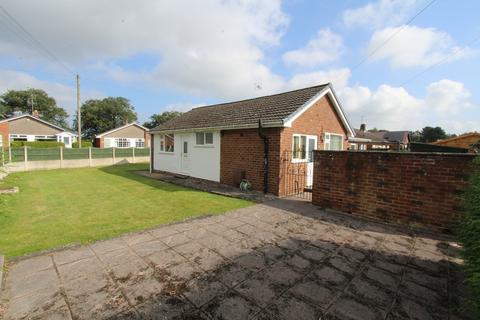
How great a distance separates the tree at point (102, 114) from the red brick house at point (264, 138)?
52035mm

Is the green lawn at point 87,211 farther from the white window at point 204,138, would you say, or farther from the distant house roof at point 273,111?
the distant house roof at point 273,111

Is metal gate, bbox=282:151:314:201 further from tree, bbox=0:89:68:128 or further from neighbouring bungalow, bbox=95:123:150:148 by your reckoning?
tree, bbox=0:89:68:128

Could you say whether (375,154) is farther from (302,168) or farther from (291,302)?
(291,302)

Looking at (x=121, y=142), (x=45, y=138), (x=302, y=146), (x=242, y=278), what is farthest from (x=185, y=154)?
(x=45, y=138)

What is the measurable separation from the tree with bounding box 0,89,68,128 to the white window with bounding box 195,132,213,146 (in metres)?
60.3

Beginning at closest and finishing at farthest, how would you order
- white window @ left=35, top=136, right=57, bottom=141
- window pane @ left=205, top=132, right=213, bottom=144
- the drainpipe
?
1. the drainpipe
2. window pane @ left=205, top=132, right=213, bottom=144
3. white window @ left=35, top=136, right=57, bottom=141

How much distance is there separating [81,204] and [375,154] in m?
9.08

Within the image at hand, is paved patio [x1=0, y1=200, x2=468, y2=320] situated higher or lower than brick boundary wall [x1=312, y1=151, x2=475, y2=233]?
lower

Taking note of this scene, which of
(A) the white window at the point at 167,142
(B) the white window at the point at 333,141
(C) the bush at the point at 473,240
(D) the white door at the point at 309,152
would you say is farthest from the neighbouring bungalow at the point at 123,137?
(C) the bush at the point at 473,240

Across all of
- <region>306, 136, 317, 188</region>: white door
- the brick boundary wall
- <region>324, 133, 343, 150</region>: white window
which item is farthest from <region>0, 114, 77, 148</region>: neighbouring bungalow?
the brick boundary wall

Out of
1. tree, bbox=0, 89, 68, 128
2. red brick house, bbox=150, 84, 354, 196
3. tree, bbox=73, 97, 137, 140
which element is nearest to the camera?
red brick house, bbox=150, 84, 354, 196

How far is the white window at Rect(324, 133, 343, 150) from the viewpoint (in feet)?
37.5

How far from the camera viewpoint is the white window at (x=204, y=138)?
1169cm

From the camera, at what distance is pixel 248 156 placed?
9.64 meters
